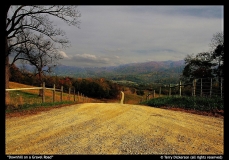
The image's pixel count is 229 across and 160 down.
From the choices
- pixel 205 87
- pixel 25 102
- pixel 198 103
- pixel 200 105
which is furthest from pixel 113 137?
pixel 205 87

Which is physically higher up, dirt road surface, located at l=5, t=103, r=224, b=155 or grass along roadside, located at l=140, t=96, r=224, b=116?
grass along roadside, located at l=140, t=96, r=224, b=116

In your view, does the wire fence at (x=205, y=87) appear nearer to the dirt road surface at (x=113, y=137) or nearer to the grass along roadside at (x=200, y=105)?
the grass along roadside at (x=200, y=105)

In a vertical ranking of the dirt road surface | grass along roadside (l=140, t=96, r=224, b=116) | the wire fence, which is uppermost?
the wire fence

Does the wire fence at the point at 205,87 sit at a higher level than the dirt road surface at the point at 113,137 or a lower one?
higher

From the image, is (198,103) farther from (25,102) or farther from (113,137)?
(25,102)

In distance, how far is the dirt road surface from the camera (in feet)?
17.1

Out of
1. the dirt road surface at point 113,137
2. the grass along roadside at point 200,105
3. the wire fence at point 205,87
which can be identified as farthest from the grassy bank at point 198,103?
the dirt road surface at point 113,137

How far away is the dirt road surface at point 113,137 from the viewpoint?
5203mm

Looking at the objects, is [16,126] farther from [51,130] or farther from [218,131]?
[218,131]

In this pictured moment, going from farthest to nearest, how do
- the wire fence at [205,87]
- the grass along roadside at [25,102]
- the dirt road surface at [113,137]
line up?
the wire fence at [205,87], the grass along roadside at [25,102], the dirt road surface at [113,137]

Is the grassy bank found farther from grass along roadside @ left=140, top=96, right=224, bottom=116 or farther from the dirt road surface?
the dirt road surface

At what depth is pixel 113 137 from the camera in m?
6.25

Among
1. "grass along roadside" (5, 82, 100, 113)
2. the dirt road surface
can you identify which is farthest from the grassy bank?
"grass along roadside" (5, 82, 100, 113)
